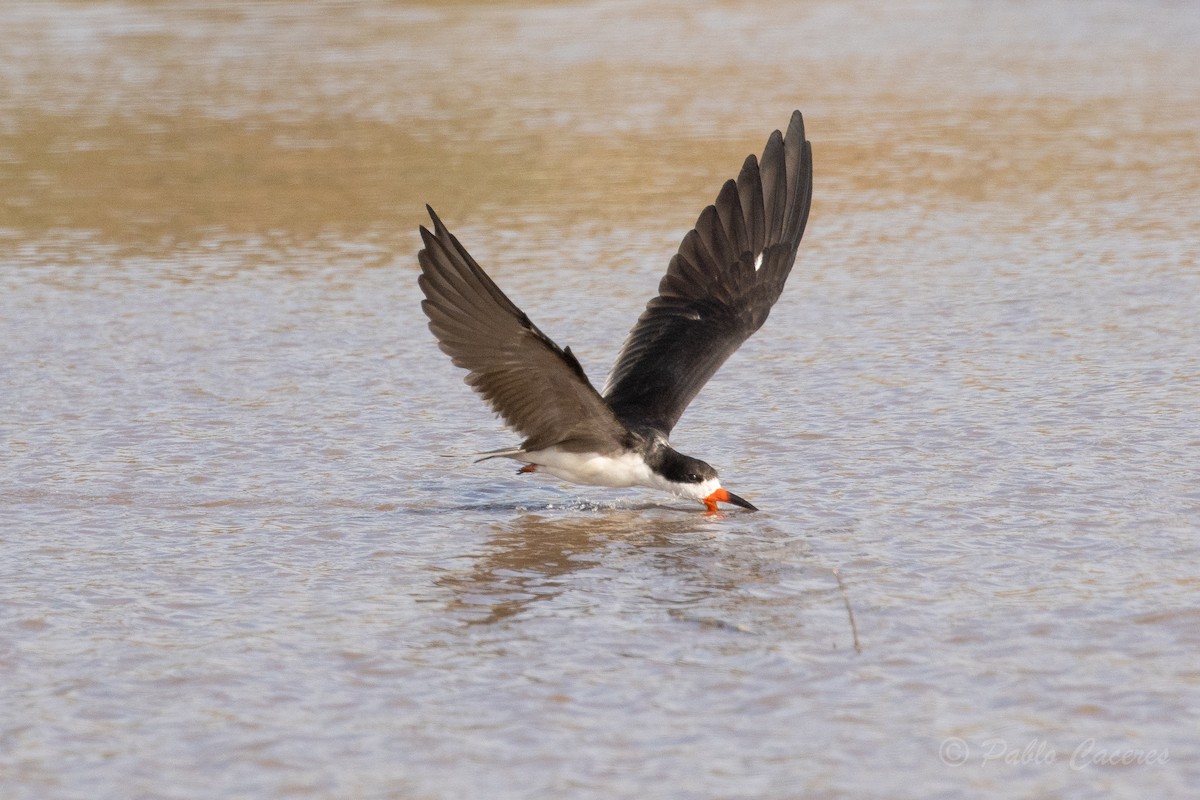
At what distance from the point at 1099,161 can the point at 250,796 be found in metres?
10.2

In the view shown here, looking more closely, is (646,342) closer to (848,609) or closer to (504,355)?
(504,355)

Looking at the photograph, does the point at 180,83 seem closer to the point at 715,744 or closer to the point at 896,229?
the point at 896,229

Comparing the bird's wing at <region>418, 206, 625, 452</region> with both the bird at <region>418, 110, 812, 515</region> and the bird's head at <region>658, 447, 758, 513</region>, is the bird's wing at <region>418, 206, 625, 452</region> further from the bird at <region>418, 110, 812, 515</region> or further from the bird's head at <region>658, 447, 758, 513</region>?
the bird's head at <region>658, 447, 758, 513</region>

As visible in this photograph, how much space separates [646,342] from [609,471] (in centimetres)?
97

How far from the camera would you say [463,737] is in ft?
13.8

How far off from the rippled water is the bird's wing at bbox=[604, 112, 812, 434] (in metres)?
0.53

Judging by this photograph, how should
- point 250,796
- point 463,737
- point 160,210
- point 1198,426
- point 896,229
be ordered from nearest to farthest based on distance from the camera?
1. point 250,796
2. point 463,737
3. point 1198,426
4. point 896,229
5. point 160,210

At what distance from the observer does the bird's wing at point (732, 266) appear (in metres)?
6.79

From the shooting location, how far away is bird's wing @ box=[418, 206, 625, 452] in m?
5.40

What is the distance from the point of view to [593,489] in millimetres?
6871

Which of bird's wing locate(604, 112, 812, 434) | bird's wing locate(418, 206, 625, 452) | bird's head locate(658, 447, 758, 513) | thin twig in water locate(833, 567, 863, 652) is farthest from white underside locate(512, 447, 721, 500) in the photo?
thin twig in water locate(833, 567, 863, 652)

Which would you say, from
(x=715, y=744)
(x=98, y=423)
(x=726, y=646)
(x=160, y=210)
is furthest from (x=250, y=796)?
(x=160, y=210)

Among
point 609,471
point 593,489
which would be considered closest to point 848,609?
point 609,471

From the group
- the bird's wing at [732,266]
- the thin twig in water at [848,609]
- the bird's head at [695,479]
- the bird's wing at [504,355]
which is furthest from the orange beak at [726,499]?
the bird's wing at [732,266]
